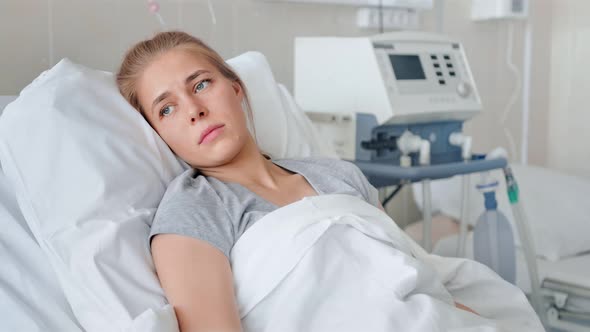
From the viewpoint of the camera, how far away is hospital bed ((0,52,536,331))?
1.07m

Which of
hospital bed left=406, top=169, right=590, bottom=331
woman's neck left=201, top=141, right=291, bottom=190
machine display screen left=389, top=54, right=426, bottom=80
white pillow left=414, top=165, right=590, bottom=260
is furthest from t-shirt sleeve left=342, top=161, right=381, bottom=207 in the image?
white pillow left=414, top=165, right=590, bottom=260

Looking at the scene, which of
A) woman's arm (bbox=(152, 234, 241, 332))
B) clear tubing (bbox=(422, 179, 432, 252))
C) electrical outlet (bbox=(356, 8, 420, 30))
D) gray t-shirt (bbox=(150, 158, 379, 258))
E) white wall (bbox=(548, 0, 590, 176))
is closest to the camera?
woman's arm (bbox=(152, 234, 241, 332))

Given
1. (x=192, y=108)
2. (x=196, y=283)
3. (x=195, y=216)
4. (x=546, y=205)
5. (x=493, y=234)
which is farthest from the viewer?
(x=546, y=205)

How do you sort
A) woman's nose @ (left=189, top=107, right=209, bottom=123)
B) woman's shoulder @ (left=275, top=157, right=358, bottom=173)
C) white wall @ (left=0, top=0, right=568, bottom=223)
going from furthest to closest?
white wall @ (left=0, top=0, right=568, bottom=223) < woman's shoulder @ (left=275, top=157, right=358, bottom=173) < woman's nose @ (left=189, top=107, right=209, bottom=123)

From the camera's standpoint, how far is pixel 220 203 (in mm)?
1233

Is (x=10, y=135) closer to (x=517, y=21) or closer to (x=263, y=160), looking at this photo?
(x=263, y=160)

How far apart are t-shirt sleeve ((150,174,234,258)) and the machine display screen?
0.90 meters

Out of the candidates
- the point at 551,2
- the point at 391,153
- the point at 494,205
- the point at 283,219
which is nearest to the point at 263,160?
the point at 283,219

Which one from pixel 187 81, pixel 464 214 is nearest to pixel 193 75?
pixel 187 81

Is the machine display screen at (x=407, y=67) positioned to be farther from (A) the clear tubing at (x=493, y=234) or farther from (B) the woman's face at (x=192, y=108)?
(B) the woman's face at (x=192, y=108)

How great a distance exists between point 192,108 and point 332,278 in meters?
0.40

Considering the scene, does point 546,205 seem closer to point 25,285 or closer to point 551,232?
point 551,232

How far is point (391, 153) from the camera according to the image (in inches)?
78.2

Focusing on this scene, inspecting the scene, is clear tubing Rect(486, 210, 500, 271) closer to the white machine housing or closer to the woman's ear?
the white machine housing
